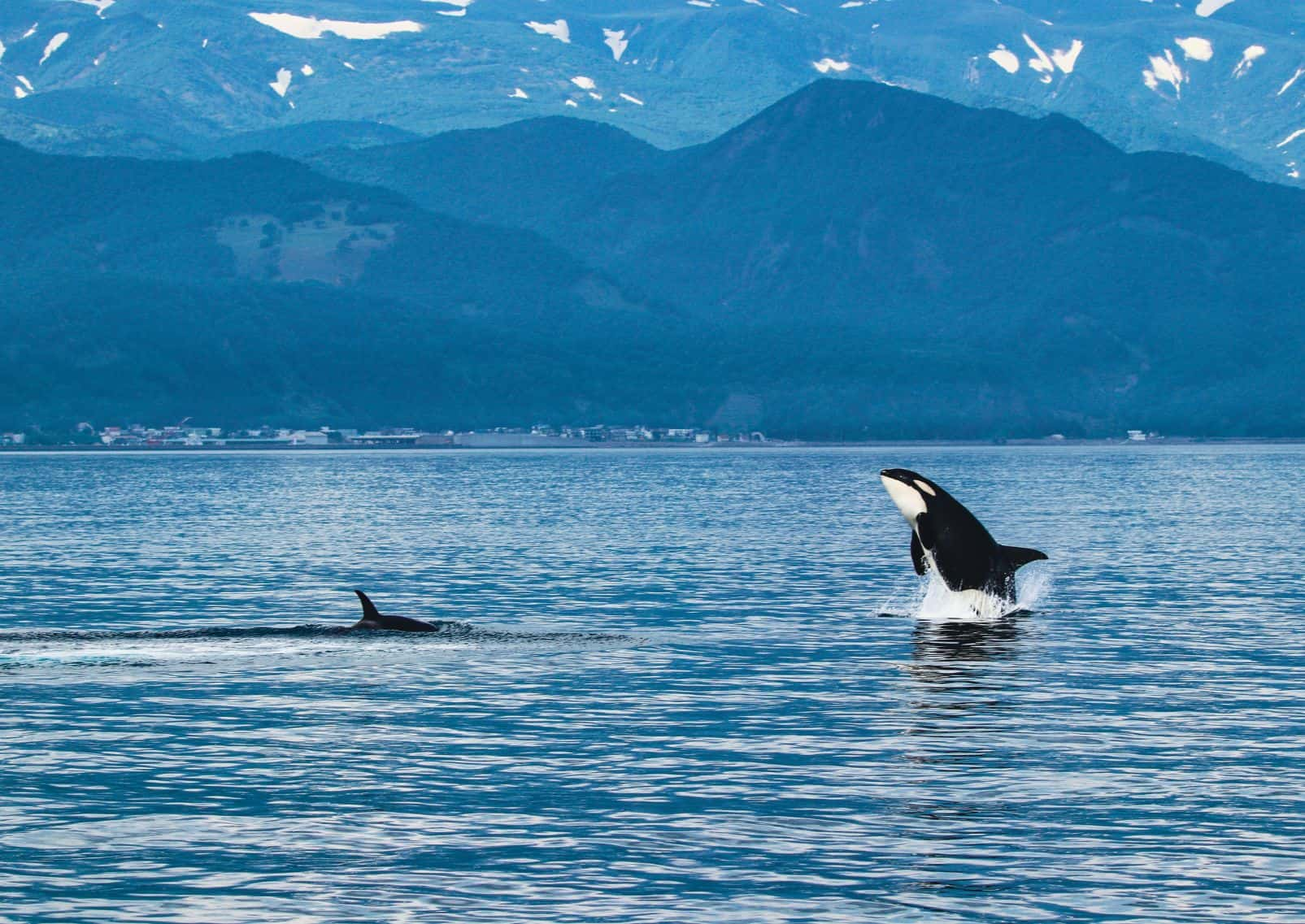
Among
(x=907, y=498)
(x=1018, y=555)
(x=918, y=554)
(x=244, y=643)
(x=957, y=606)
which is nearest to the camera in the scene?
(x=907, y=498)

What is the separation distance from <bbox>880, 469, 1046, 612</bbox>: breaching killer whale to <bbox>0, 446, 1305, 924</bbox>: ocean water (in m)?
1.83

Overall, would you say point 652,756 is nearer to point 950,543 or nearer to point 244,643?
point 950,543

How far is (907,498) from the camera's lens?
185 ft

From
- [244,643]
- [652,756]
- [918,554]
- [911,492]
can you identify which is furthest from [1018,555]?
[652,756]

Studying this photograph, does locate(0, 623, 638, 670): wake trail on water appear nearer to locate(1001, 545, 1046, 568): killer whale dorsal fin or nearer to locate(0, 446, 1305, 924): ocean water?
locate(0, 446, 1305, 924): ocean water

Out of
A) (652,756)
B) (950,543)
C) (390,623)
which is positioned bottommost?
(652,756)

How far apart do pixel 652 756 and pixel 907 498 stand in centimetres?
1731

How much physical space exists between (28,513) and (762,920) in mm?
147748

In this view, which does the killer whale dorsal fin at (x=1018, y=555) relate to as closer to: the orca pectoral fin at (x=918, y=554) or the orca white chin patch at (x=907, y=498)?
the orca pectoral fin at (x=918, y=554)

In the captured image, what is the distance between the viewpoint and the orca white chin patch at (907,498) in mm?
56250

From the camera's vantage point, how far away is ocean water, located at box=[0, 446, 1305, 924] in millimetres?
30250

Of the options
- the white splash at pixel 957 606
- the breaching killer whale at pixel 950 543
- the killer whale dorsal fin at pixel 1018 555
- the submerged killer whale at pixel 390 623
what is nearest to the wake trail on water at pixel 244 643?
the submerged killer whale at pixel 390 623

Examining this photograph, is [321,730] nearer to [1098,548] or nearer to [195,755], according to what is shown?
[195,755]

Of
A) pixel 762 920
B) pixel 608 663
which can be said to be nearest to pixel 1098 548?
pixel 608 663
